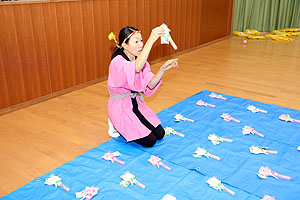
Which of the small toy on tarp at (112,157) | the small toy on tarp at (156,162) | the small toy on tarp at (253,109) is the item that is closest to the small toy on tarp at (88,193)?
the small toy on tarp at (112,157)

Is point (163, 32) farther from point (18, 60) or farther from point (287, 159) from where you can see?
point (18, 60)

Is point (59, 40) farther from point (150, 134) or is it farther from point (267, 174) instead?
point (267, 174)

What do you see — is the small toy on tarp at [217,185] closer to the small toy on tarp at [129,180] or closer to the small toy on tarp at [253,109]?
the small toy on tarp at [129,180]

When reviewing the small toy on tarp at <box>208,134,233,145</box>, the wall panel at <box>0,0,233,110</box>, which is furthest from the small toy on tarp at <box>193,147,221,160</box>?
the wall panel at <box>0,0,233,110</box>

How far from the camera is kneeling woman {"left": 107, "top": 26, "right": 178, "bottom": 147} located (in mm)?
2068

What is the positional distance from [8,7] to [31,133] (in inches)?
45.3

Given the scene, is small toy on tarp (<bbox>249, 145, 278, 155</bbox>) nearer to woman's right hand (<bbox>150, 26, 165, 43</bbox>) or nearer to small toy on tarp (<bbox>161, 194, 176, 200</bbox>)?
small toy on tarp (<bbox>161, 194, 176, 200</bbox>)

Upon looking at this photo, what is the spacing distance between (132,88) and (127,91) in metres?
0.24

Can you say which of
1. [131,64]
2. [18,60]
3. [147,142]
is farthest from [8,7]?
[147,142]

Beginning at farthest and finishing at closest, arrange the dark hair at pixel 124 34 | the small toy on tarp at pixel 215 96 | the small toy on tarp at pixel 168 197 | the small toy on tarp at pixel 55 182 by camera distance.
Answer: the small toy on tarp at pixel 215 96 < the dark hair at pixel 124 34 < the small toy on tarp at pixel 55 182 < the small toy on tarp at pixel 168 197

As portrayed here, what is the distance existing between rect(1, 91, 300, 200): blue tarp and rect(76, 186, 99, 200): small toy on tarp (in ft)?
0.10

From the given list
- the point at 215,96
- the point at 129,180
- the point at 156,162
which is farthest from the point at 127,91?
the point at 215,96

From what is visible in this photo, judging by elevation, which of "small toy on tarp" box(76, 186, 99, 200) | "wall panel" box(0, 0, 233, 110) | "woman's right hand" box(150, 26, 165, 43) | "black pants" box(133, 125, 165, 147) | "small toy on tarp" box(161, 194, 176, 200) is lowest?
"small toy on tarp" box(76, 186, 99, 200)

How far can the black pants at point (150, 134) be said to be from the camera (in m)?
2.23
